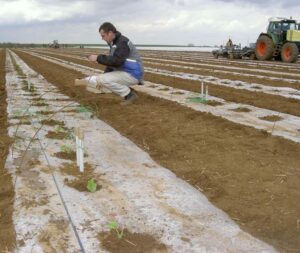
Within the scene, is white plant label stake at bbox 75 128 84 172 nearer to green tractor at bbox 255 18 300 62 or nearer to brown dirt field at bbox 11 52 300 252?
brown dirt field at bbox 11 52 300 252

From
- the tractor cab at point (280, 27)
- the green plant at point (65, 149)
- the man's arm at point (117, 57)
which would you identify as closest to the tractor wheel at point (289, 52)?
the tractor cab at point (280, 27)

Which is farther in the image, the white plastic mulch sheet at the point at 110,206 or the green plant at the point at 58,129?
the green plant at the point at 58,129

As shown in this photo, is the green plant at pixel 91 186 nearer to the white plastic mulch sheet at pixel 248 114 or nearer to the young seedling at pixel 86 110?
the white plastic mulch sheet at pixel 248 114

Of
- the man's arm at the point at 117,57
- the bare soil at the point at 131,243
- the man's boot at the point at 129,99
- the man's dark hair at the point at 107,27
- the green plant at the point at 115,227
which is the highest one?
the man's dark hair at the point at 107,27

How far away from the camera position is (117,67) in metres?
7.20

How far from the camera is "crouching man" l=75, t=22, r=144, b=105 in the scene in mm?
6848

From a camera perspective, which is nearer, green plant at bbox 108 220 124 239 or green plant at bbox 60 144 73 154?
green plant at bbox 108 220 124 239

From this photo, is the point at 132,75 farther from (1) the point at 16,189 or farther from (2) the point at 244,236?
(2) the point at 244,236

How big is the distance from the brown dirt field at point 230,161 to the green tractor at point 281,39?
1503cm

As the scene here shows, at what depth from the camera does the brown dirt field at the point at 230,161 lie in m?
3.11

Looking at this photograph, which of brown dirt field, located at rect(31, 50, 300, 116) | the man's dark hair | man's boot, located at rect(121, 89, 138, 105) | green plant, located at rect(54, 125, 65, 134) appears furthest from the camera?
man's boot, located at rect(121, 89, 138, 105)

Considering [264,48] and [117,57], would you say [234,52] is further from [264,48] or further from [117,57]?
[117,57]

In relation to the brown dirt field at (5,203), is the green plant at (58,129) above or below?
above

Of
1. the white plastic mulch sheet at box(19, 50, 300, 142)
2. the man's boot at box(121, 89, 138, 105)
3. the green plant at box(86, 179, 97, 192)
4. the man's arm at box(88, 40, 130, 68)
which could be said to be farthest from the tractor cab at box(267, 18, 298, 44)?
the green plant at box(86, 179, 97, 192)
